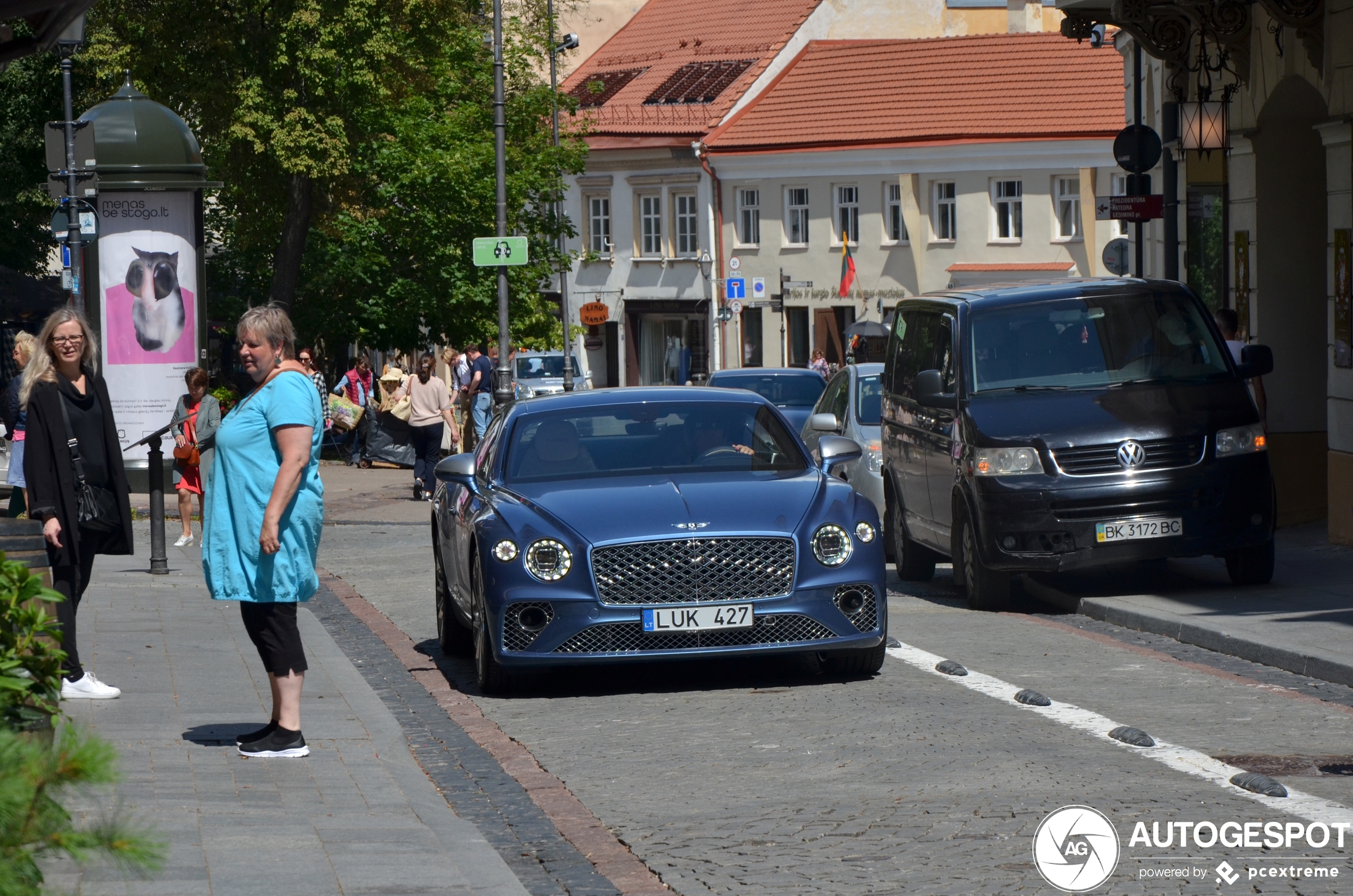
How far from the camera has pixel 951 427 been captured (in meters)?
13.6

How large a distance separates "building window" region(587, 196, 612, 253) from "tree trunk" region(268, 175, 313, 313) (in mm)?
23472

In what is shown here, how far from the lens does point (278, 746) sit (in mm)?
7781

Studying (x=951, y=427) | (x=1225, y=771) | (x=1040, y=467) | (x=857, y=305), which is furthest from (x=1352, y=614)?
(x=857, y=305)

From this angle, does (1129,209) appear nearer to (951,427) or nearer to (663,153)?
(951,427)

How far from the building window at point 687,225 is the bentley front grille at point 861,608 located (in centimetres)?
5151

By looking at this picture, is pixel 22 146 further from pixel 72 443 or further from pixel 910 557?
pixel 72 443

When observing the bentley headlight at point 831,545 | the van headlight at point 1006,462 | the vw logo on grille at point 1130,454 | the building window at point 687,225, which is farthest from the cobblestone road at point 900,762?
the building window at point 687,225

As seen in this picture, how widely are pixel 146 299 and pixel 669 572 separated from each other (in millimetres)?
15154

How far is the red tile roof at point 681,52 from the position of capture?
60.5 m

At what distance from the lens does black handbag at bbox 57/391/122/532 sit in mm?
8984

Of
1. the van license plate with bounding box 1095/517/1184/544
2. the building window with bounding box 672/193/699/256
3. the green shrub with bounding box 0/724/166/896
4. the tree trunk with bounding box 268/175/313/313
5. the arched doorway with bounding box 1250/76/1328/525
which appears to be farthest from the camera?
the building window with bounding box 672/193/699/256

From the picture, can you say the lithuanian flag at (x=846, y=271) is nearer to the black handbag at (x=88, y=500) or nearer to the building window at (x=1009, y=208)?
the building window at (x=1009, y=208)

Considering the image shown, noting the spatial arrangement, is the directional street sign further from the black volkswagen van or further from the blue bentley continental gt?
the blue bentley continental gt

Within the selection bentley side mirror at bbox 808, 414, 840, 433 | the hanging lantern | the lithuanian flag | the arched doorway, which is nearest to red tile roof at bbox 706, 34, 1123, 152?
the lithuanian flag
